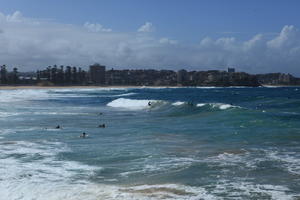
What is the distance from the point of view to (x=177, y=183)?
12.4m

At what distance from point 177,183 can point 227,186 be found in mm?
1298

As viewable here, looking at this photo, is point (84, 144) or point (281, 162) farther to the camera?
point (84, 144)

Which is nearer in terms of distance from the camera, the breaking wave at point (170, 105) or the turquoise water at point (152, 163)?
the turquoise water at point (152, 163)

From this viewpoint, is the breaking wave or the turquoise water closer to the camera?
the turquoise water

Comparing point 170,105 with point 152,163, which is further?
point 170,105

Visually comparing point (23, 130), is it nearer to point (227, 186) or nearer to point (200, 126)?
point (200, 126)

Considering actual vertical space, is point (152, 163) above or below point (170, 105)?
above

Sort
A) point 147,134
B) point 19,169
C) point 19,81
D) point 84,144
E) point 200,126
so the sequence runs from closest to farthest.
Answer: point 19,169 → point 84,144 → point 147,134 → point 200,126 → point 19,81

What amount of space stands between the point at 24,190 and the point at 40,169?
2.72 metres

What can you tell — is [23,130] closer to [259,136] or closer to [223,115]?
[259,136]

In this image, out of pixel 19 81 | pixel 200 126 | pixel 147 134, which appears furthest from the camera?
pixel 19 81

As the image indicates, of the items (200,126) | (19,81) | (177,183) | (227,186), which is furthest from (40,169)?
(19,81)

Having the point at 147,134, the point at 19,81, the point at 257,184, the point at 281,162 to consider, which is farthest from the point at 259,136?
the point at 19,81

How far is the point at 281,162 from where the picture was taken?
1506 cm
